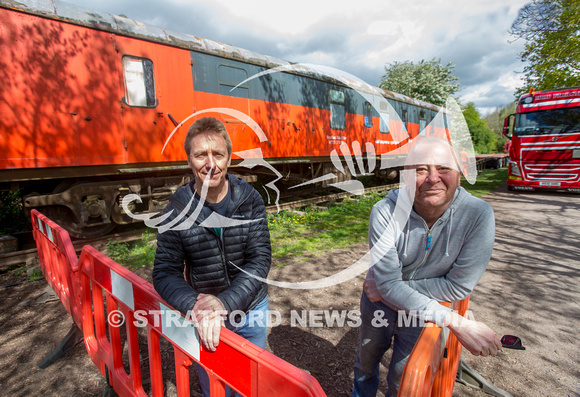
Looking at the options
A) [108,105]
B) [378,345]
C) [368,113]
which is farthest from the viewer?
[368,113]

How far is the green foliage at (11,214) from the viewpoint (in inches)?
270

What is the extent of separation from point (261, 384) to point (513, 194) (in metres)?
14.6

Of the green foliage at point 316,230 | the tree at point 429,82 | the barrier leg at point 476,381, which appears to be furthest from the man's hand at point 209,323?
the tree at point 429,82

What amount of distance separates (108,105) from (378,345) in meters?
5.60

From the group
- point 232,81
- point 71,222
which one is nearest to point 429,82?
point 232,81

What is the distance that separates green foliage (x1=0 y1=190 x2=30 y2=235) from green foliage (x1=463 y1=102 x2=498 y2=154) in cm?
5399

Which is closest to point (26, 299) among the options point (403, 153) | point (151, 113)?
point (151, 113)

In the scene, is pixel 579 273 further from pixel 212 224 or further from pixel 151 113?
pixel 151 113

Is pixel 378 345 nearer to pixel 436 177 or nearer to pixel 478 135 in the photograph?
pixel 436 177

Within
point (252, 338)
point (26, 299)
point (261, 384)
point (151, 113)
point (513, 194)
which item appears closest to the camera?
point (261, 384)

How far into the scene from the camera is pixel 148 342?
1.69m

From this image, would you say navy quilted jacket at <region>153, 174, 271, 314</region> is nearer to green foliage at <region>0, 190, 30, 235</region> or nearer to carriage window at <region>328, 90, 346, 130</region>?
green foliage at <region>0, 190, 30, 235</region>

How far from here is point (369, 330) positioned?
2.09 meters

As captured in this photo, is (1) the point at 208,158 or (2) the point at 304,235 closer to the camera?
(1) the point at 208,158
